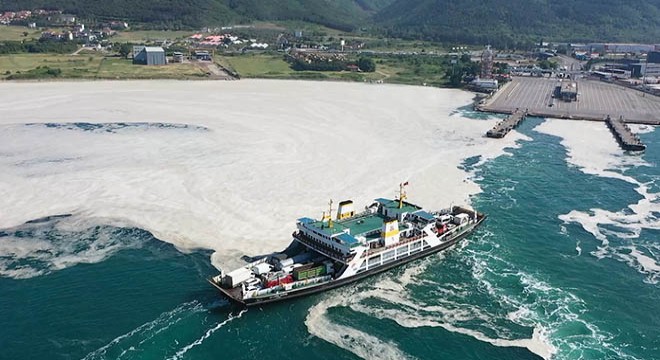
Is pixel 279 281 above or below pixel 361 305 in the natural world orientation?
above

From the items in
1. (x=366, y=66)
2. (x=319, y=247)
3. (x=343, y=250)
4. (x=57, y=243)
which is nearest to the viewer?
(x=343, y=250)

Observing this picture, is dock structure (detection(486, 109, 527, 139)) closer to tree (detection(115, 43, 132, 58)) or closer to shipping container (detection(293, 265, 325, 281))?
shipping container (detection(293, 265, 325, 281))

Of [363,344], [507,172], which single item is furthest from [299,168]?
[363,344]

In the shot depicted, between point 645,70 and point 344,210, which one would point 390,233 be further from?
point 645,70

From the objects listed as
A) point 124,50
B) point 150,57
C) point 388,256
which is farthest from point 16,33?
point 388,256

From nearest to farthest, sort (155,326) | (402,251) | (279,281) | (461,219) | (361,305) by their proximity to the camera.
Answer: (155,326) < (361,305) < (279,281) < (402,251) < (461,219)

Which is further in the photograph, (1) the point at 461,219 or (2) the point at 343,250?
(1) the point at 461,219
